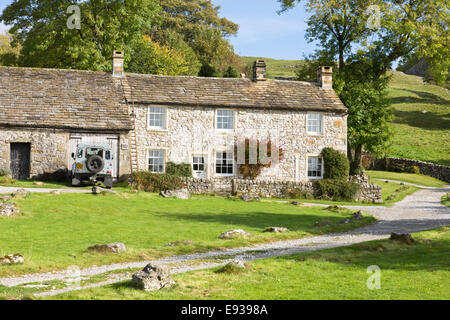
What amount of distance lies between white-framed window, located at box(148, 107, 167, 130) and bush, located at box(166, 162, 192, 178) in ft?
8.91

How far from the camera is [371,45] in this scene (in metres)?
46.8

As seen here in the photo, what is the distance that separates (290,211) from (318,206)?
419cm

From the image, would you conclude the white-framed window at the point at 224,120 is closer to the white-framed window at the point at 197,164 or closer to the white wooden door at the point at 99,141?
the white-framed window at the point at 197,164

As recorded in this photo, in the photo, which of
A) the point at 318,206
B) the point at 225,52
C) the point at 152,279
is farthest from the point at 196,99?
the point at 225,52

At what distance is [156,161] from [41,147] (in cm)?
759

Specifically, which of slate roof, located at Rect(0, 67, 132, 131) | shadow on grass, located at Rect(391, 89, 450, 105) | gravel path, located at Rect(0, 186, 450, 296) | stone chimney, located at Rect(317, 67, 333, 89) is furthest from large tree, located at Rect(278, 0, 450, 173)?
shadow on grass, located at Rect(391, 89, 450, 105)

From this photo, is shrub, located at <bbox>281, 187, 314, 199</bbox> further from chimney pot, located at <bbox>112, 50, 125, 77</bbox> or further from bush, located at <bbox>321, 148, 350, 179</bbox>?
chimney pot, located at <bbox>112, 50, 125, 77</bbox>

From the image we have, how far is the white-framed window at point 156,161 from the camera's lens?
3709 cm

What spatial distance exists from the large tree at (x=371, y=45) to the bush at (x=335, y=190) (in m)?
7.95

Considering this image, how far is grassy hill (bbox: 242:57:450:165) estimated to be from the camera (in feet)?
215

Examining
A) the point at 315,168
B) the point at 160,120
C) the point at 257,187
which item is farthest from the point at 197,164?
the point at 315,168

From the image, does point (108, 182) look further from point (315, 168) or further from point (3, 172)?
point (315, 168)

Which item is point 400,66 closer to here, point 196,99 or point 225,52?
point 196,99

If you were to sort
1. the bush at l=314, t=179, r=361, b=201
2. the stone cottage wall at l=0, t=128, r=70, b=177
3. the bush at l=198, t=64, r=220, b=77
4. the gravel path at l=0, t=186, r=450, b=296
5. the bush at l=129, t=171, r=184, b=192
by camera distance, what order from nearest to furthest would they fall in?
the gravel path at l=0, t=186, r=450, b=296 → the bush at l=129, t=171, r=184, b=192 → the stone cottage wall at l=0, t=128, r=70, b=177 → the bush at l=314, t=179, r=361, b=201 → the bush at l=198, t=64, r=220, b=77
